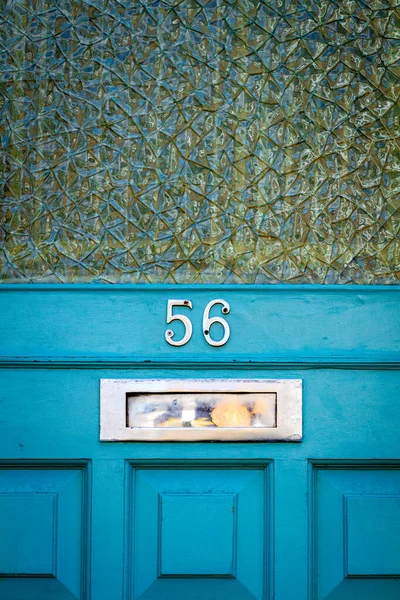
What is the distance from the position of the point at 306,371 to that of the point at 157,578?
1.73 ft

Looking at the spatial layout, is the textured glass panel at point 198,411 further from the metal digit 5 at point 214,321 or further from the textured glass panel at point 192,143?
the textured glass panel at point 192,143

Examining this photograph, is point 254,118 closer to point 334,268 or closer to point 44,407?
point 334,268

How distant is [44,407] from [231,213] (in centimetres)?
57

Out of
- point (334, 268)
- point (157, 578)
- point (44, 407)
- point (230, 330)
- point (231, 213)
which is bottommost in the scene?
point (157, 578)

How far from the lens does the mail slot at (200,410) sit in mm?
1529

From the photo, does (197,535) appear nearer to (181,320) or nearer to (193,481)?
(193,481)

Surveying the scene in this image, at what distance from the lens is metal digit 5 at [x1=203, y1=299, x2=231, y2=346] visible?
5.09 ft

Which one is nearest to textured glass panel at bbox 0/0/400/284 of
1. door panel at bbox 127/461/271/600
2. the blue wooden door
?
the blue wooden door

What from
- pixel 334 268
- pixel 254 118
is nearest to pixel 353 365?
pixel 334 268

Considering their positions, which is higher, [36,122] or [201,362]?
[36,122]

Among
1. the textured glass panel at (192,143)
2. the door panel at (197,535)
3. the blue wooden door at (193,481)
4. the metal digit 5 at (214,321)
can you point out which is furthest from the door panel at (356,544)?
the textured glass panel at (192,143)

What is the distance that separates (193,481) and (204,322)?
332 millimetres

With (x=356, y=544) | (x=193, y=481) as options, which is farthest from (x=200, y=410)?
(x=356, y=544)

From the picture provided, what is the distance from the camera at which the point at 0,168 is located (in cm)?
161
